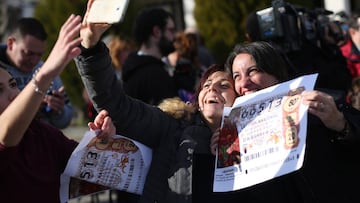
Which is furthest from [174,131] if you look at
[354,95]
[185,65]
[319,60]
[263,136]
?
[185,65]

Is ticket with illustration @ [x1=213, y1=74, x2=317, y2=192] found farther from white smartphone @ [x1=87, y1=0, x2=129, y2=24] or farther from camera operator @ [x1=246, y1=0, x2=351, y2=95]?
camera operator @ [x1=246, y1=0, x2=351, y2=95]

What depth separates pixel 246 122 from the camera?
2344mm

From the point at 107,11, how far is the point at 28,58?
82.7 inches

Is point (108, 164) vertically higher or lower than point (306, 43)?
higher

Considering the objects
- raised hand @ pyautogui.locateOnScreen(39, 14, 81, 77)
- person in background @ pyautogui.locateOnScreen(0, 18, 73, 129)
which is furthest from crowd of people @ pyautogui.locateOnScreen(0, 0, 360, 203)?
person in background @ pyautogui.locateOnScreen(0, 18, 73, 129)

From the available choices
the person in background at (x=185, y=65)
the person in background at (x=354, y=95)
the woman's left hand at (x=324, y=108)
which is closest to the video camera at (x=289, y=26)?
the person in background at (x=354, y=95)

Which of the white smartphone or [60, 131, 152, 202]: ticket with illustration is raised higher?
the white smartphone

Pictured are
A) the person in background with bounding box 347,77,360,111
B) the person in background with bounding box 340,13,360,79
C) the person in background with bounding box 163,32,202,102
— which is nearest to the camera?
the person in background with bounding box 347,77,360,111

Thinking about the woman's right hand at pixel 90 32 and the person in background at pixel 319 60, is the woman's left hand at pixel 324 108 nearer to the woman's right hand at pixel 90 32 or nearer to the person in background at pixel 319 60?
the woman's right hand at pixel 90 32

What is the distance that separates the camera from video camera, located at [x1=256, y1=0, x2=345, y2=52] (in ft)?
13.1

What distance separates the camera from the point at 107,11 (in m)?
2.18

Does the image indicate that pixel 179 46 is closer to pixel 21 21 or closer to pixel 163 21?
pixel 163 21

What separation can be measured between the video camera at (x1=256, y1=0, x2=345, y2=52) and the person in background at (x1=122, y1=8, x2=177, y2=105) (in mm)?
737

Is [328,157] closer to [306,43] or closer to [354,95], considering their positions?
[354,95]
